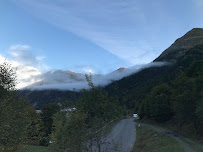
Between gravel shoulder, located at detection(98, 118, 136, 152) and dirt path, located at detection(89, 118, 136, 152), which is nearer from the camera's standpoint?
dirt path, located at detection(89, 118, 136, 152)

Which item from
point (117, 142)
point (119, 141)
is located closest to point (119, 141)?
point (119, 141)

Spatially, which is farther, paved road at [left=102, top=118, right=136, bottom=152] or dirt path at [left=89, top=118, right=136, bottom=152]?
paved road at [left=102, top=118, right=136, bottom=152]

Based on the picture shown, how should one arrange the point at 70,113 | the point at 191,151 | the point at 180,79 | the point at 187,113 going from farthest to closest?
the point at 180,79
the point at 187,113
the point at 191,151
the point at 70,113

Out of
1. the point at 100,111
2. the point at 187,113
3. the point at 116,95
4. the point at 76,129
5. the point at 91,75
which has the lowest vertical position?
the point at 187,113

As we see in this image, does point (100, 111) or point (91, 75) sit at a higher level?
point (91, 75)

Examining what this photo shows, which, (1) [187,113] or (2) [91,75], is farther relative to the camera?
(1) [187,113]

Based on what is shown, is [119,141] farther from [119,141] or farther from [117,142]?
[117,142]

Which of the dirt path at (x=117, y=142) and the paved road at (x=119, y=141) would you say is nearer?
the dirt path at (x=117, y=142)

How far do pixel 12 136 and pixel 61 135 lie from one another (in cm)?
594

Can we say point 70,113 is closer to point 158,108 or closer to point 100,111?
point 100,111

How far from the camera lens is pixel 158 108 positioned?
63.7 metres

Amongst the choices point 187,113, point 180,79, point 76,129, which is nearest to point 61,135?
point 76,129

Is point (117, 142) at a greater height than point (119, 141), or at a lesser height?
greater

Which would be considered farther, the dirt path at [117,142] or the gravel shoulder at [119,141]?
the gravel shoulder at [119,141]
